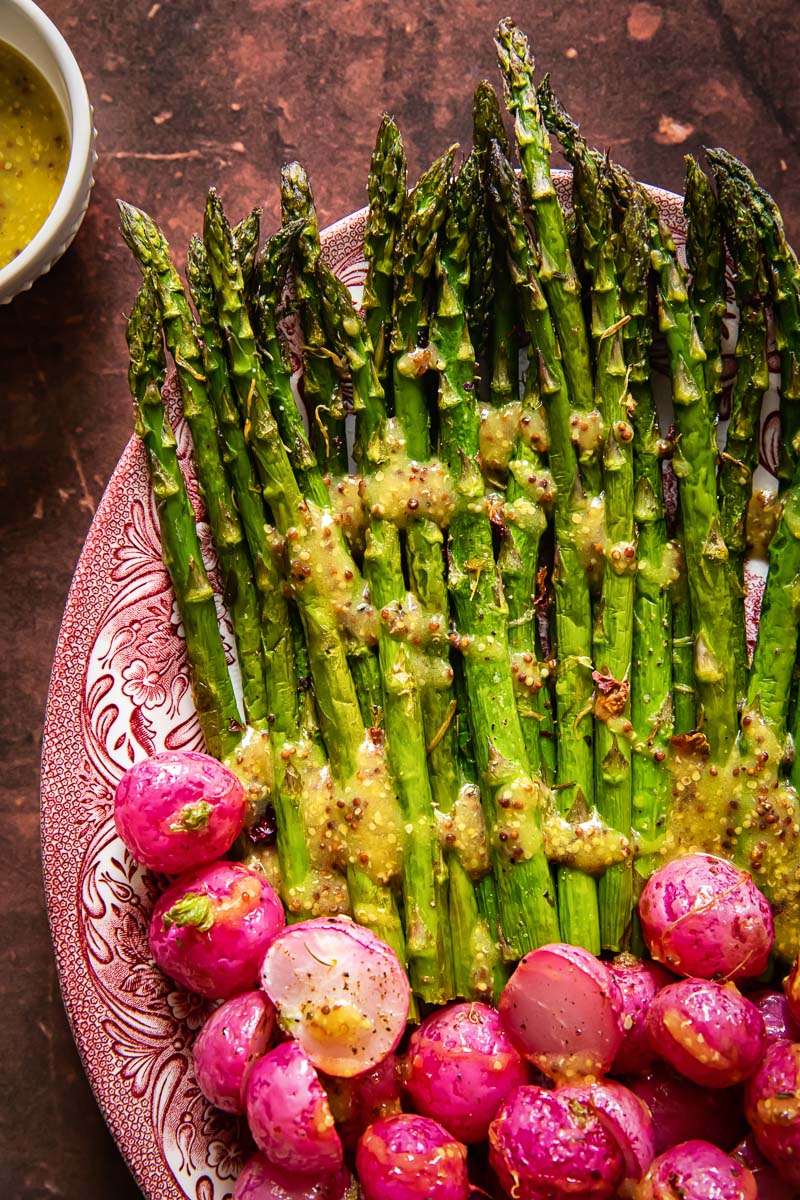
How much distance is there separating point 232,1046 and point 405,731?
2.41ft

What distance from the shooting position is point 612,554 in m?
2.30

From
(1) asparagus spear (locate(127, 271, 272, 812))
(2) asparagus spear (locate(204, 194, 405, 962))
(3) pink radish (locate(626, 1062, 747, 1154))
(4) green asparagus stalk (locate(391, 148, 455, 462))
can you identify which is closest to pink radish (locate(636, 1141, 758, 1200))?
(3) pink radish (locate(626, 1062, 747, 1154))

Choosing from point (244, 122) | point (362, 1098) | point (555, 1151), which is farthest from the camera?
point (244, 122)

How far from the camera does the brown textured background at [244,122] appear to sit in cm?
275

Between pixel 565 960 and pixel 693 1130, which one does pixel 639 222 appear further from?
pixel 693 1130

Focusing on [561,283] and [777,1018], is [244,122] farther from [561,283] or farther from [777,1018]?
[777,1018]

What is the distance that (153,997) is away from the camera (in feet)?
7.70

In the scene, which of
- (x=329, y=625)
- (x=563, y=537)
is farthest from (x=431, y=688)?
(x=563, y=537)

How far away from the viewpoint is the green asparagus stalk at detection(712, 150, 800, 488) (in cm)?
239

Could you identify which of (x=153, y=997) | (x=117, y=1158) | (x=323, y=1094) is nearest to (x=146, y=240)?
(x=153, y=997)

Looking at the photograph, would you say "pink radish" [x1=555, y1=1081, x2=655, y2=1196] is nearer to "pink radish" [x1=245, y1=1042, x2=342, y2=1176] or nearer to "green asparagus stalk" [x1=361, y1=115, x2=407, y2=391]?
"pink radish" [x1=245, y1=1042, x2=342, y2=1176]

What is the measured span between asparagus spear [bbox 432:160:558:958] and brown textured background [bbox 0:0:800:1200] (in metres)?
0.64

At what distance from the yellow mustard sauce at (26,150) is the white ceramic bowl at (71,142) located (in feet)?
0.17

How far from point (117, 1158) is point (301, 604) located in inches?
61.2
